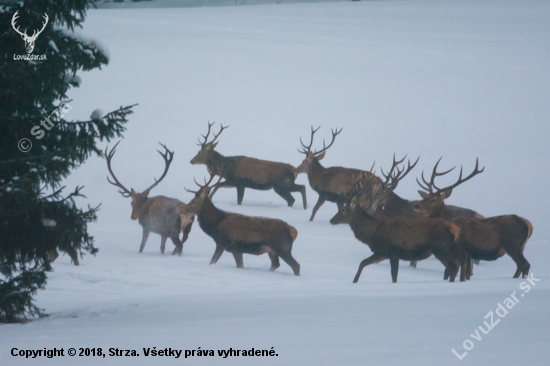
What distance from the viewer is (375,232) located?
367 inches

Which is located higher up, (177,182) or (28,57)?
(28,57)

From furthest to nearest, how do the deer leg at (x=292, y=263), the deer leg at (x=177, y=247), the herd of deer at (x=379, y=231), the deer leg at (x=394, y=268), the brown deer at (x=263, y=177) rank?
the brown deer at (x=263, y=177) → the deer leg at (x=177, y=247) → the deer leg at (x=292, y=263) → the herd of deer at (x=379, y=231) → the deer leg at (x=394, y=268)

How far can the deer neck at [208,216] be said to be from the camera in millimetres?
10148

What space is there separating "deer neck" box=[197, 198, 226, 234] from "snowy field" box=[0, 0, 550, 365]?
0.46 m

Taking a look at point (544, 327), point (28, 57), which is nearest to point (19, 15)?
point (28, 57)

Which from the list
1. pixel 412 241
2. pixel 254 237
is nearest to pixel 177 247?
pixel 254 237

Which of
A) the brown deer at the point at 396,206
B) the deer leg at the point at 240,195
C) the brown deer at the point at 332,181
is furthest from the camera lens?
the deer leg at the point at 240,195

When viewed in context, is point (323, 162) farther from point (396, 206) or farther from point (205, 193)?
point (205, 193)

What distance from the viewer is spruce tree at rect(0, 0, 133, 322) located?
5562 millimetres

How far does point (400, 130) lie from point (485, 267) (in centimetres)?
1095

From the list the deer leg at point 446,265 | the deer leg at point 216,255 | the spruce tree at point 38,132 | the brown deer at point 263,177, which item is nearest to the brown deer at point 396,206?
the brown deer at point 263,177

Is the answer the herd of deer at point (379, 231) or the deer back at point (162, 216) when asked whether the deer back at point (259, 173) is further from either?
the deer back at point (162, 216)

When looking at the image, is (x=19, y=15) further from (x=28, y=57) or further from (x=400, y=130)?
(x=400, y=130)

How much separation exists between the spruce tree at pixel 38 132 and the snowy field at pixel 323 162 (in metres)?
0.42
